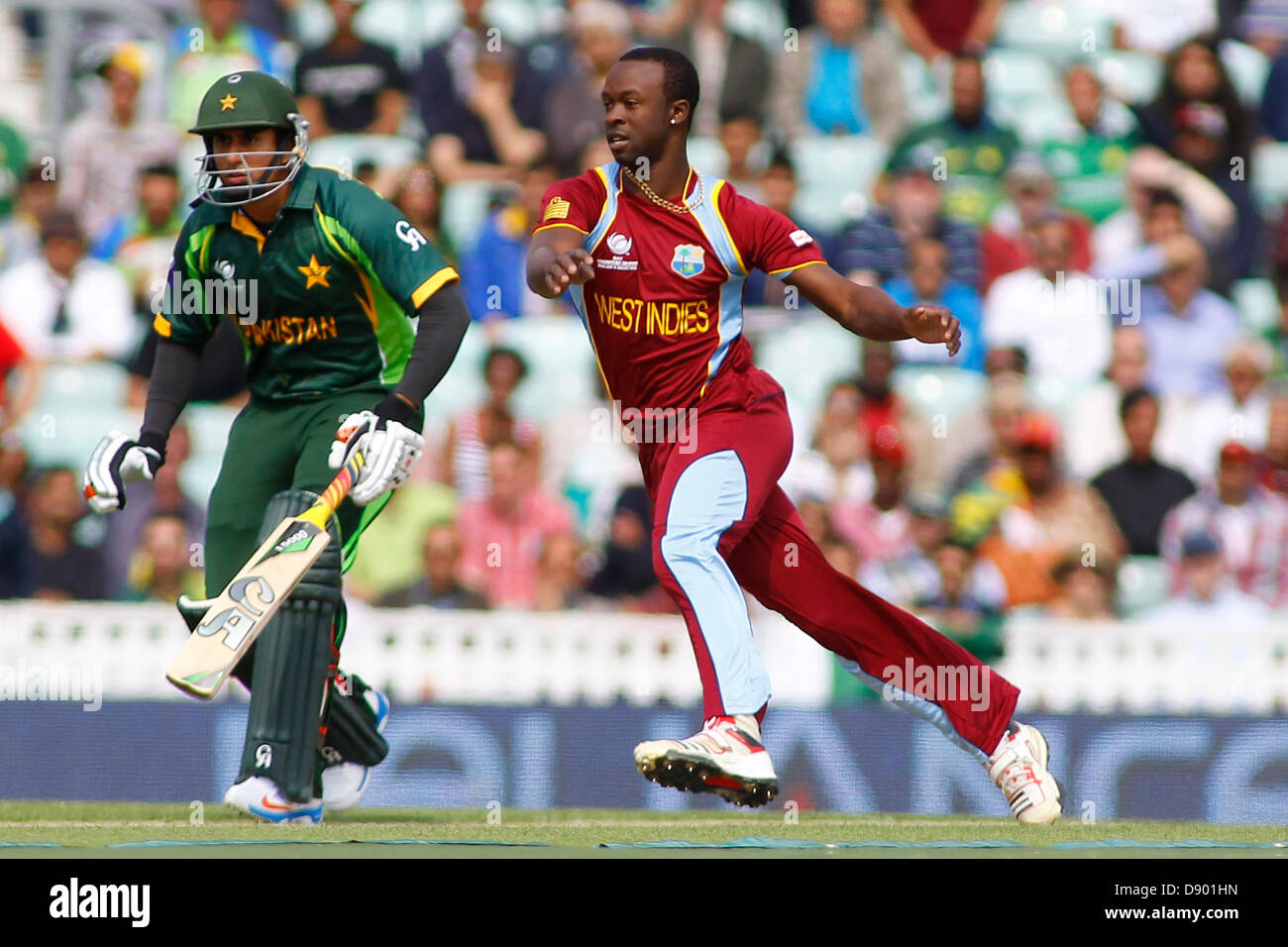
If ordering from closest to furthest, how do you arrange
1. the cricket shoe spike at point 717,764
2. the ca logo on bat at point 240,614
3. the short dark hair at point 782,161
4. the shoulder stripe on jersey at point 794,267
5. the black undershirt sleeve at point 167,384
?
1. the cricket shoe spike at point 717,764
2. the ca logo on bat at point 240,614
3. the shoulder stripe on jersey at point 794,267
4. the black undershirt sleeve at point 167,384
5. the short dark hair at point 782,161

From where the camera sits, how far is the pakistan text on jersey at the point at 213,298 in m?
6.11

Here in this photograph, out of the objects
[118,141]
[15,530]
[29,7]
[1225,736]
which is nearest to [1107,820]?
[1225,736]

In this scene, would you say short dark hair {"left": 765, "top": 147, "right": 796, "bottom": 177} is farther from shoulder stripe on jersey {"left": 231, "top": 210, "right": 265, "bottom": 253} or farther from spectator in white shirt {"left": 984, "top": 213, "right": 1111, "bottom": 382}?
shoulder stripe on jersey {"left": 231, "top": 210, "right": 265, "bottom": 253}

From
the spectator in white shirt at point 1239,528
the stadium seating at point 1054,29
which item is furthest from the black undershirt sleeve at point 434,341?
the stadium seating at point 1054,29

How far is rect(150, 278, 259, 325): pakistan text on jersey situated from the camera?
6105 millimetres

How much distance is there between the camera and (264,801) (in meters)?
5.77

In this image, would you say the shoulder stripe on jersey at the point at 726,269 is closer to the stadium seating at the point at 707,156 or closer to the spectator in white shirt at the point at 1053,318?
the spectator in white shirt at the point at 1053,318

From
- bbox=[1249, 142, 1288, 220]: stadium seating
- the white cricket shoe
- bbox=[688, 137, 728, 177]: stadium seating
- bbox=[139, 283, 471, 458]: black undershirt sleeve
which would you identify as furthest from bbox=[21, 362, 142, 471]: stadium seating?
bbox=[1249, 142, 1288, 220]: stadium seating

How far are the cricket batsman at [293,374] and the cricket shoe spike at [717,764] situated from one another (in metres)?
1.15

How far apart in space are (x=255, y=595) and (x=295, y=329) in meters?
0.98

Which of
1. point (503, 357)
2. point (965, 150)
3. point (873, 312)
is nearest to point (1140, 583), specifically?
point (965, 150)

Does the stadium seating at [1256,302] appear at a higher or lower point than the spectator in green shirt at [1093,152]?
lower

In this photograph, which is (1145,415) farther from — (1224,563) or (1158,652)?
(1158,652)

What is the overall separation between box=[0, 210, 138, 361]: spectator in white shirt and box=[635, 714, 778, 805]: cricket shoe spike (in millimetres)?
5958
